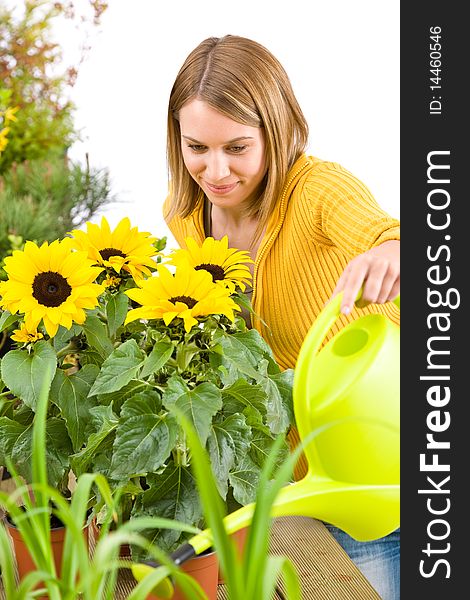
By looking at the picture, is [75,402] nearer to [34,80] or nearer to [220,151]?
[220,151]

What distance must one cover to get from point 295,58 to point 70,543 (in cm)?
243

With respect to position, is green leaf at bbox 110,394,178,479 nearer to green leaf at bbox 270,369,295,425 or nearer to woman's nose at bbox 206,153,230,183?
green leaf at bbox 270,369,295,425

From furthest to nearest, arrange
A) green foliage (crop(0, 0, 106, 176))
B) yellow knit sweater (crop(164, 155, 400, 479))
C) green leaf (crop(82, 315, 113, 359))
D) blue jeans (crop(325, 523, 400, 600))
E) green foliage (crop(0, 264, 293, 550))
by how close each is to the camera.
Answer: green foliage (crop(0, 0, 106, 176)) < yellow knit sweater (crop(164, 155, 400, 479)) < blue jeans (crop(325, 523, 400, 600)) < green leaf (crop(82, 315, 113, 359)) < green foliage (crop(0, 264, 293, 550))

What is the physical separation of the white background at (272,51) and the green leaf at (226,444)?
Answer: 194 centimetres

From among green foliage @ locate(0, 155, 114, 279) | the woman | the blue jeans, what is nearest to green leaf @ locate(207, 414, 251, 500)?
the woman

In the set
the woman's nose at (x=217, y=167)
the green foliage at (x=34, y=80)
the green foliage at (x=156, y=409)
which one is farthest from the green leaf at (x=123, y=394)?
the green foliage at (x=34, y=80)

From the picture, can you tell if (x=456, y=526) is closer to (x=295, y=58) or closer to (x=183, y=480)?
(x=183, y=480)

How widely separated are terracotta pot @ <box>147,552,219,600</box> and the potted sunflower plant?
4cm

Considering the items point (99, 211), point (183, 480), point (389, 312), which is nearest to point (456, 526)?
point (183, 480)

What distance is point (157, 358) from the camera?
2.26 feet

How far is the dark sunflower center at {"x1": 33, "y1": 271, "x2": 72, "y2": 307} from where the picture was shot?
2.36ft

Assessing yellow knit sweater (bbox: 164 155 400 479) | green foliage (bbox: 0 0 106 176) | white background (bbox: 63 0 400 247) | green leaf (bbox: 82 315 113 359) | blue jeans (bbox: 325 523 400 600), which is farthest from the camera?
white background (bbox: 63 0 400 247)

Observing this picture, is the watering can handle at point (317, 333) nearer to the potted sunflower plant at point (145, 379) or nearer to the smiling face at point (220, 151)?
the potted sunflower plant at point (145, 379)

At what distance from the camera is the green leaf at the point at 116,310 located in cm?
81
